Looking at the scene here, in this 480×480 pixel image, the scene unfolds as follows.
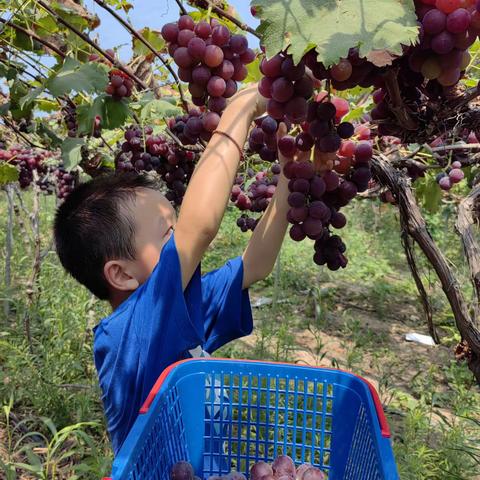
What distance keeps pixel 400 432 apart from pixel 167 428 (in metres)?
1.98

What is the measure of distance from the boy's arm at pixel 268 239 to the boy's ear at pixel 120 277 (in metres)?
0.37

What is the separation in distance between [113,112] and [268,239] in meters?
0.71

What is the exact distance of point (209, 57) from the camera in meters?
1.14

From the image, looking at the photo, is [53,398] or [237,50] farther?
[53,398]

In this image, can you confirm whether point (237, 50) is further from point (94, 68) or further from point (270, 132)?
point (94, 68)

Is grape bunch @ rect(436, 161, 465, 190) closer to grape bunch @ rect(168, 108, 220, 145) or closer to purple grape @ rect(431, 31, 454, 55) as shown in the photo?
grape bunch @ rect(168, 108, 220, 145)

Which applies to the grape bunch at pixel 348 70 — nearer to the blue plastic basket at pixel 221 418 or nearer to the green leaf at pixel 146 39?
the blue plastic basket at pixel 221 418

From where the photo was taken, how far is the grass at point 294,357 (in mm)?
2332

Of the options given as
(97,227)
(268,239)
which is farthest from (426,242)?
(97,227)

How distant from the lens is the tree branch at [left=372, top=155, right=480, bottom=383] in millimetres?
1261

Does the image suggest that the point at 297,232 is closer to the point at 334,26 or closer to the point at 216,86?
the point at 216,86

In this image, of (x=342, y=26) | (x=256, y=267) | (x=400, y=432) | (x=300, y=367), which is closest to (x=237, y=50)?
(x=342, y=26)

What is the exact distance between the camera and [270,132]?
1073mm

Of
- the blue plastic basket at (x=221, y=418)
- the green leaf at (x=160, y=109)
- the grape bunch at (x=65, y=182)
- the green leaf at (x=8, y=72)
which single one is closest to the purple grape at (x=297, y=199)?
the blue plastic basket at (x=221, y=418)
